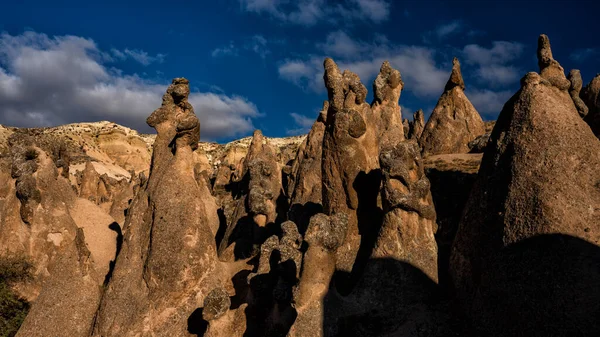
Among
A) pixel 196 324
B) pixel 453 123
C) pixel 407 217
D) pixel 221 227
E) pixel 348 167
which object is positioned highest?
pixel 453 123

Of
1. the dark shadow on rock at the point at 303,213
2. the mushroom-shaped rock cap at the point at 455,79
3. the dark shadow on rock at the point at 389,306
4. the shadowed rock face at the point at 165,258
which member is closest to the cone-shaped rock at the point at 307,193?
the dark shadow on rock at the point at 303,213

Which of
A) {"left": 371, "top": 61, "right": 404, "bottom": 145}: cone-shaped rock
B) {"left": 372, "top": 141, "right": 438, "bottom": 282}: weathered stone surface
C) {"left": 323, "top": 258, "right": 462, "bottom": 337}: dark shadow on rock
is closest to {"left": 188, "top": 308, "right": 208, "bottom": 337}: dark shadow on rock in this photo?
{"left": 323, "top": 258, "right": 462, "bottom": 337}: dark shadow on rock

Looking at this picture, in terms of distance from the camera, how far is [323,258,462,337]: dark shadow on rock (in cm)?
909

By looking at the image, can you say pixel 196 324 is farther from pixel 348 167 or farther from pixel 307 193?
pixel 307 193

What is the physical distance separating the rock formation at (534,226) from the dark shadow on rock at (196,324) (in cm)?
644

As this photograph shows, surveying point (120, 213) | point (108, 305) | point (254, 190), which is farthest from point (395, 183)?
point (120, 213)

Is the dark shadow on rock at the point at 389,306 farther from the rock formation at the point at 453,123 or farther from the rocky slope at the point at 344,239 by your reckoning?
the rock formation at the point at 453,123

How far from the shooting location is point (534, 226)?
24.5ft

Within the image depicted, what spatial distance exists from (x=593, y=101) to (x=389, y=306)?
15.4 m

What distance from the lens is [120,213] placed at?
995 inches

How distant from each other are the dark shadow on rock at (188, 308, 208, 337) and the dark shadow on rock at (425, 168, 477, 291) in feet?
20.0

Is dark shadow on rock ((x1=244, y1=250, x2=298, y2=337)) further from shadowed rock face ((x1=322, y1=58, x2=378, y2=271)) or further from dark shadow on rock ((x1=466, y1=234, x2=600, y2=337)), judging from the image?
dark shadow on rock ((x1=466, y1=234, x2=600, y2=337))

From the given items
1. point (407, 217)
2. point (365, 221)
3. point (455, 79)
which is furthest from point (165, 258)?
point (455, 79)

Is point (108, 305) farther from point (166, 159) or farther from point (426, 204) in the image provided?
point (426, 204)
